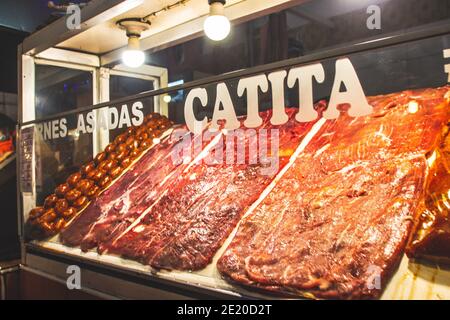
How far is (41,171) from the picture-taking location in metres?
4.05

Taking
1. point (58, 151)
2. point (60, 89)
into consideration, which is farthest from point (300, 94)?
point (60, 89)

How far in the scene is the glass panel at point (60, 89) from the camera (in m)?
4.39

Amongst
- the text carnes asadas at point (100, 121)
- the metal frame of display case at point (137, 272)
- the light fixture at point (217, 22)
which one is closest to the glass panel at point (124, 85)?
the metal frame of display case at point (137, 272)

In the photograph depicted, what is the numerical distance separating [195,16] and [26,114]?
2188 millimetres

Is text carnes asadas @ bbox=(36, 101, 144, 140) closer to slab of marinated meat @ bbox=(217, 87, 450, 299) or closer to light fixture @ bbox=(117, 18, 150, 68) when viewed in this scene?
light fixture @ bbox=(117, 18, 150, 68)

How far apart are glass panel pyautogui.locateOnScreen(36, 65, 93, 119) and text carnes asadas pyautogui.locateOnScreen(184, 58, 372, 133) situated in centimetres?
273

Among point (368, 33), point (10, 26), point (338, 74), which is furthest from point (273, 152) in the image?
point (10, 26)

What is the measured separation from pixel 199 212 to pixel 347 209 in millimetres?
1067

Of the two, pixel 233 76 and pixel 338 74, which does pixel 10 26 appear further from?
pixel 338 74

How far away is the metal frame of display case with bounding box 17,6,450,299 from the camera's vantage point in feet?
5.08

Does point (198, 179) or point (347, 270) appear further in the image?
point (198, 179)

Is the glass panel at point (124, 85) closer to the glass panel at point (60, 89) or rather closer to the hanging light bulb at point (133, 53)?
the glass panel at point (60, 89)

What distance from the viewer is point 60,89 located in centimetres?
496

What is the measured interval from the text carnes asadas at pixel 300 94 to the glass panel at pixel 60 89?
2.73 m
